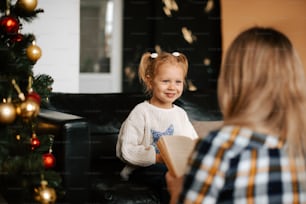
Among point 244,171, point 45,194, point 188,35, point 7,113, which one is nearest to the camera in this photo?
point 244,171

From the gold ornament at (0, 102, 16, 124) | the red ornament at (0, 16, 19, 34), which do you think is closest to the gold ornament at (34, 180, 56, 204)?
the gold ornament at (0, 102, 16, 124)

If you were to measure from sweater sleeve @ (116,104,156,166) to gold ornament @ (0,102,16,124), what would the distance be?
608mm

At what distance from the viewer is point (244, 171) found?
1.00 meters

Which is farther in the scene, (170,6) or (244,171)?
(170,6)

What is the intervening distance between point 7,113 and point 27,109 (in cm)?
5

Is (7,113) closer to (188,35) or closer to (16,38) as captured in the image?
(16,38)

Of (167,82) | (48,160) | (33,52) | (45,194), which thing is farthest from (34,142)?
(167,82)

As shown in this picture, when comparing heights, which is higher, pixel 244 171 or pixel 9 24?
pixel 9 24

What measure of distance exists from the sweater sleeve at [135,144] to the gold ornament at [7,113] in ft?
1.99

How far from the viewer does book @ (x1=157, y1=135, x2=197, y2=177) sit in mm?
1389

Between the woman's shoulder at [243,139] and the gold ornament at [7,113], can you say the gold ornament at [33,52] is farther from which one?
the woman's shoulder at [243,139]

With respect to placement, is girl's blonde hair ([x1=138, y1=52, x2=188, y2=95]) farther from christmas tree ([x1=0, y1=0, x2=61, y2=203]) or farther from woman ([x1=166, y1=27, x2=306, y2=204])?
woman ([x1=166, y1=27, x2=306, y2=204])

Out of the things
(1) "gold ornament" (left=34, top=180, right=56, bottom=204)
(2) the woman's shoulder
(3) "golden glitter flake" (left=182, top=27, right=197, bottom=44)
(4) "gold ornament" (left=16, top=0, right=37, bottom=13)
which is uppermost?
(3) "golden glitter flake" (left=182, top=27, right=197, bottom=44)

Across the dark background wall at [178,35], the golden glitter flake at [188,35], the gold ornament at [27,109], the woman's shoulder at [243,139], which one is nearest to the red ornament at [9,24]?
the gold ornament at [27,109]
